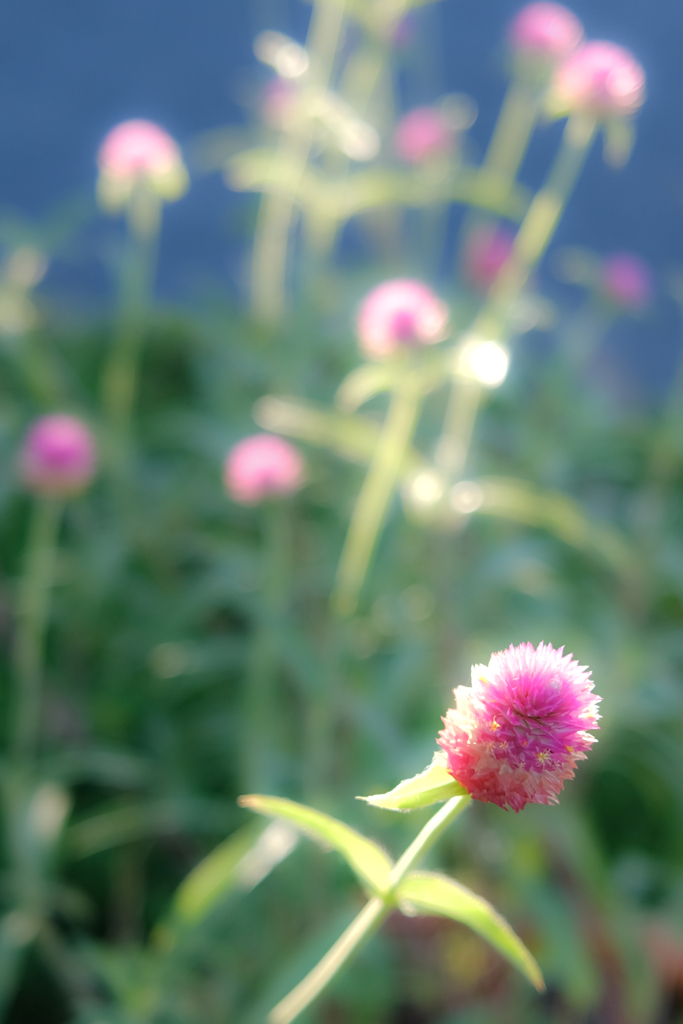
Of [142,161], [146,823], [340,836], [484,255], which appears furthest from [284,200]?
[340,836]

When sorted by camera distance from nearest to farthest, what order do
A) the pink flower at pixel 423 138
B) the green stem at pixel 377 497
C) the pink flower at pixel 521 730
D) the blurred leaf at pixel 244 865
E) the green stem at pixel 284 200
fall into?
the pink flower at pixel 521 730
the blurred leaf at pixel 244 865
the green stem at pixel 377 497
the green stem at pixel 284 200
the pink flower at pixel 423 138

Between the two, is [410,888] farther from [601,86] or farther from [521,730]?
[601,86]

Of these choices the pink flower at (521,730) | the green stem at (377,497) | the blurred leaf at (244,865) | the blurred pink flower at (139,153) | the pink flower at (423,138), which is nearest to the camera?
the pink flower at (521,730)

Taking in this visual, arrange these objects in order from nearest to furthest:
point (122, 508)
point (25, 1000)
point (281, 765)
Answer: point (281, 765) → point (25, 1000) → point (122, 508)

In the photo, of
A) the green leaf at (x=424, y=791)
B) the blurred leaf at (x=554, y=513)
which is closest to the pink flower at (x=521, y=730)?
the green leaf at (x=424, y=791)

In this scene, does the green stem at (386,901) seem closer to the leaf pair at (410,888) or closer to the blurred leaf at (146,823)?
the leaf pair at (410,888)

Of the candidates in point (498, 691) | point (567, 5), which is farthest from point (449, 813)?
point (567, 5)

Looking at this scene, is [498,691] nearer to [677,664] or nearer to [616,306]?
[616,306]

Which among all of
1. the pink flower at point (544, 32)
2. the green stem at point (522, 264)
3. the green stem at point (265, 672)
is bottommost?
the green stem at point (265, 672)
